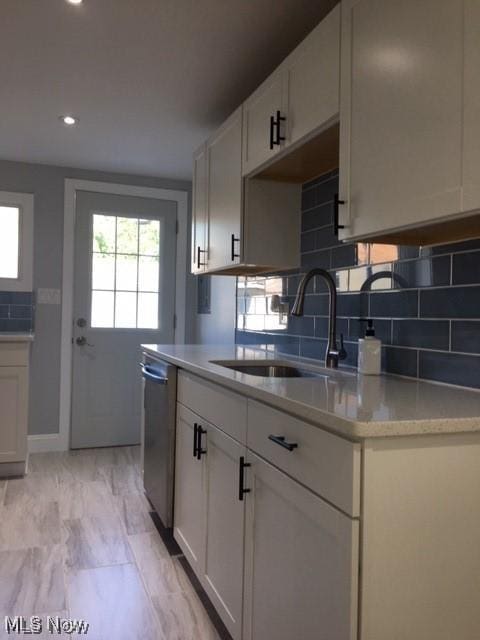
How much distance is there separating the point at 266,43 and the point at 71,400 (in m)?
2.91

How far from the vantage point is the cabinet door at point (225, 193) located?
2.36m

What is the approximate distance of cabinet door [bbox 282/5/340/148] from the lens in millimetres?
1571

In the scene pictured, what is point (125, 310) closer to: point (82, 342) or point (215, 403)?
point (82, 342)

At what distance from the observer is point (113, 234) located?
4.08m

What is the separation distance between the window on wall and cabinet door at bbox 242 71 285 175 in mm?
2244

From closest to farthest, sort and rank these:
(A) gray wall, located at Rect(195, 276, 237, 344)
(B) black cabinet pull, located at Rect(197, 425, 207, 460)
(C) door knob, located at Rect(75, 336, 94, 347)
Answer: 1. (B) black cabinet pull, located at Rect(197, 425, 207, 460)
2. (A) gray wall, located at Rect(195, 276, 237, 344)
3. (C) door knob, located at Rect(75, 336, 94, 347)

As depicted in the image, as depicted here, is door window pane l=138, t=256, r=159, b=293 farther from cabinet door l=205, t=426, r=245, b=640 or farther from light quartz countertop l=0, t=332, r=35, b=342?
cabinet door l=205, t=426, r=245, b=640

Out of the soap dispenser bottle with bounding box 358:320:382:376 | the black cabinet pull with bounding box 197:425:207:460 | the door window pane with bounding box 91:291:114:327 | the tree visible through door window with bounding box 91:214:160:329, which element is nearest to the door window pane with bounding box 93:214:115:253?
the tree visible through door window with bounding box 91:214:160:329

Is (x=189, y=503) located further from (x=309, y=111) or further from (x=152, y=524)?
(x=309, y=111)

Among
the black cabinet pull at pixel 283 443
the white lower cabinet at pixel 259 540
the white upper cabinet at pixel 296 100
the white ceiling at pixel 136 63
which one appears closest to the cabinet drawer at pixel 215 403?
the white lower cabinet at pixel 259 540

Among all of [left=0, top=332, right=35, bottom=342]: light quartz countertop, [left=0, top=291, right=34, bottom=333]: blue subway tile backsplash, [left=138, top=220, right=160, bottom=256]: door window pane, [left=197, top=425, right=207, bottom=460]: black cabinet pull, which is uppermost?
[left=138, top=220, right=160, bottom=256]: door window pane

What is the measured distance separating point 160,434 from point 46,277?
80.7 inches

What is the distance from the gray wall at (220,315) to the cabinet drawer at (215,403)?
1.21m

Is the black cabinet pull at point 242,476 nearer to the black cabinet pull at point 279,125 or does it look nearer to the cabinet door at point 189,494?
the cabinet door at point 189,494
